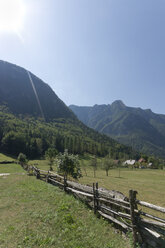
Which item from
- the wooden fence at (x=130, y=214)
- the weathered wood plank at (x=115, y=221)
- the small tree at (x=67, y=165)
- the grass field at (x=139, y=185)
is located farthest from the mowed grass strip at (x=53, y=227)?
the grass field at (x=139, y=185)

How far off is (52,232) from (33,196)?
6.10 m

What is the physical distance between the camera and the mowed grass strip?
5812 millimetres

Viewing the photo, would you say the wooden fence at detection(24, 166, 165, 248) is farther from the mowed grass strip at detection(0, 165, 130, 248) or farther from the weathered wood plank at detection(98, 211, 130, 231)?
the mowed grass strip at detection(0, 165, 130, 248)

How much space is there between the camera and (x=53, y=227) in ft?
22.8

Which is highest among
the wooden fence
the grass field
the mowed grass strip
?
the wooden fence

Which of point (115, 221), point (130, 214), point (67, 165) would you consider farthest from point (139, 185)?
point (130, 214)

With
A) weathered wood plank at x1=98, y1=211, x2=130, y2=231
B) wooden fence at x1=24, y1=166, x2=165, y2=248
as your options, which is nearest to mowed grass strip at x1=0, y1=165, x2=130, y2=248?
weathered wood plank at x1=98, y1=211, x2=130, y2=231

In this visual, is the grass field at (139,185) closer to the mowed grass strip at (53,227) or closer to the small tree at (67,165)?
the small tree at (67,165)

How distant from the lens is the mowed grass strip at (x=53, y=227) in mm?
A: 5812

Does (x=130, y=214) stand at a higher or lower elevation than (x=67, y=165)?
higher

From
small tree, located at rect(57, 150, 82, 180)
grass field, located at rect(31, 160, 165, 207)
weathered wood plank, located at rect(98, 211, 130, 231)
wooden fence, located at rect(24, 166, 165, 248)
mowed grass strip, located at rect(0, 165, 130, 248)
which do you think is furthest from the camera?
small tree, located at rect(57, 150, 82, 180)

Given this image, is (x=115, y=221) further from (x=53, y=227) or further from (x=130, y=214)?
(x=53, y=227)

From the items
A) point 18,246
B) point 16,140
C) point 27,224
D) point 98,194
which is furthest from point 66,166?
point 16,140

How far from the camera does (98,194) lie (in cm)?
922
